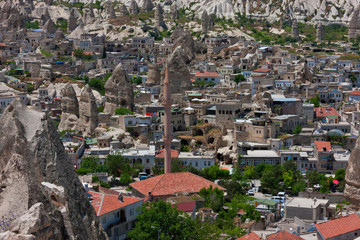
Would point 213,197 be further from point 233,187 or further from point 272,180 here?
point 272,180

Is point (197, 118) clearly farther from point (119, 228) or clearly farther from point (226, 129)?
point (119, 228)

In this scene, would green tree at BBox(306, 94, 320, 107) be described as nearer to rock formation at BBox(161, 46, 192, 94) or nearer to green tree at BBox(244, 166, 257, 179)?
rock formation at BBox(161, 46, 192, 94)

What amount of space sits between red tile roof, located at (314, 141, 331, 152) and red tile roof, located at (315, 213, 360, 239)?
17776mm

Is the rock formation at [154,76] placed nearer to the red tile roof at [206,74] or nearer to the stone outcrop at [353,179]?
the red tile roof at [206,74]

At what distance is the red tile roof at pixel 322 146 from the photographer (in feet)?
172

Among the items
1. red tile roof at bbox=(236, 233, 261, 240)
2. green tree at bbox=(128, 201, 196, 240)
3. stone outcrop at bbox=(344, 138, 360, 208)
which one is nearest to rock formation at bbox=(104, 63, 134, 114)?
stone outcrop at bbox=(344, 138, 360, 208)

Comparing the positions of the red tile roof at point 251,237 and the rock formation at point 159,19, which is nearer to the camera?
the red tile roof at point 251,237

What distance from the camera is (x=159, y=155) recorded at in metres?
52.0

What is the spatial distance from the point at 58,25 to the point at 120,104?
67.9 meters

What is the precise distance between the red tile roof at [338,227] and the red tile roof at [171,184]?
32.8 feet

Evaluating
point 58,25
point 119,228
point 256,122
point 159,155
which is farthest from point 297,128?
point 58,25

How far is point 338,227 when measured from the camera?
3397cm

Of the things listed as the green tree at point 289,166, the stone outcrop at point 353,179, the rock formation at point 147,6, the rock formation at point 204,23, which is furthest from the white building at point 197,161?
the rock formation at point 147,6

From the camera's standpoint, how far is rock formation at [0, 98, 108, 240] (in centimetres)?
1409
